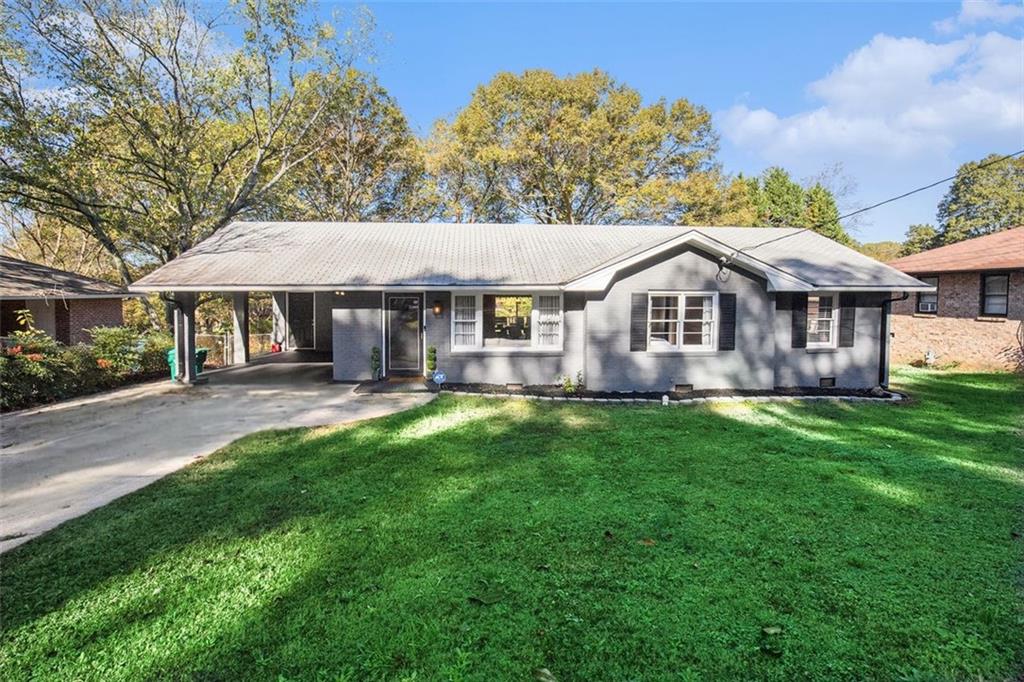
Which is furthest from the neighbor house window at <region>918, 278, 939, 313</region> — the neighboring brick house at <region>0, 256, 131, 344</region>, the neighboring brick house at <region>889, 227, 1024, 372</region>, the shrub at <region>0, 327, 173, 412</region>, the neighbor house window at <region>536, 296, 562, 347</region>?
the neighboring brick house at <region>0, 256, 131, 344</region>

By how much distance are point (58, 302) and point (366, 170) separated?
14224mm

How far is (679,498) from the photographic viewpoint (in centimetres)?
521

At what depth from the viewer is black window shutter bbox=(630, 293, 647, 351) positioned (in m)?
11.1

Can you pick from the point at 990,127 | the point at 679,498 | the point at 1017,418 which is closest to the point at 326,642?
the point at 679,498

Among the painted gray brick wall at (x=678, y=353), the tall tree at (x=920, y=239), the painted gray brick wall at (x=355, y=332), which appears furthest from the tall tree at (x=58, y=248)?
the tall tree at (x=920, y=239)

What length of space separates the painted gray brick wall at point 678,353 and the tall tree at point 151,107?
45.7 ft

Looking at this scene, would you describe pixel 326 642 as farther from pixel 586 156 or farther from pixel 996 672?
pixel 586 156

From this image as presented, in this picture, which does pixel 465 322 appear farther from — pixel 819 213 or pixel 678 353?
pixel 819 213

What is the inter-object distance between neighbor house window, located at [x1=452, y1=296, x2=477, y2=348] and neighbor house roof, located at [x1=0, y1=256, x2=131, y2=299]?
41.8ft

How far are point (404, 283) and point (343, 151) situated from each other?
17612mm

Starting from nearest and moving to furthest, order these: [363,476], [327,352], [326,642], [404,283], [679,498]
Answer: [326,642] → [679,498] → [363,476] → [404,283] → [327,352]

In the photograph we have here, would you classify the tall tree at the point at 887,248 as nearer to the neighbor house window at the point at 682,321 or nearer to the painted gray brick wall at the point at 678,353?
the painted gray brick wall at the point at 678,353

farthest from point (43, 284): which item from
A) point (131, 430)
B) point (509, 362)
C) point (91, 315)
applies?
point (509, 362)

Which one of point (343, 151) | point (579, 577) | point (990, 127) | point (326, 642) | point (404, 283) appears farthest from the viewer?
point (343, 151)
